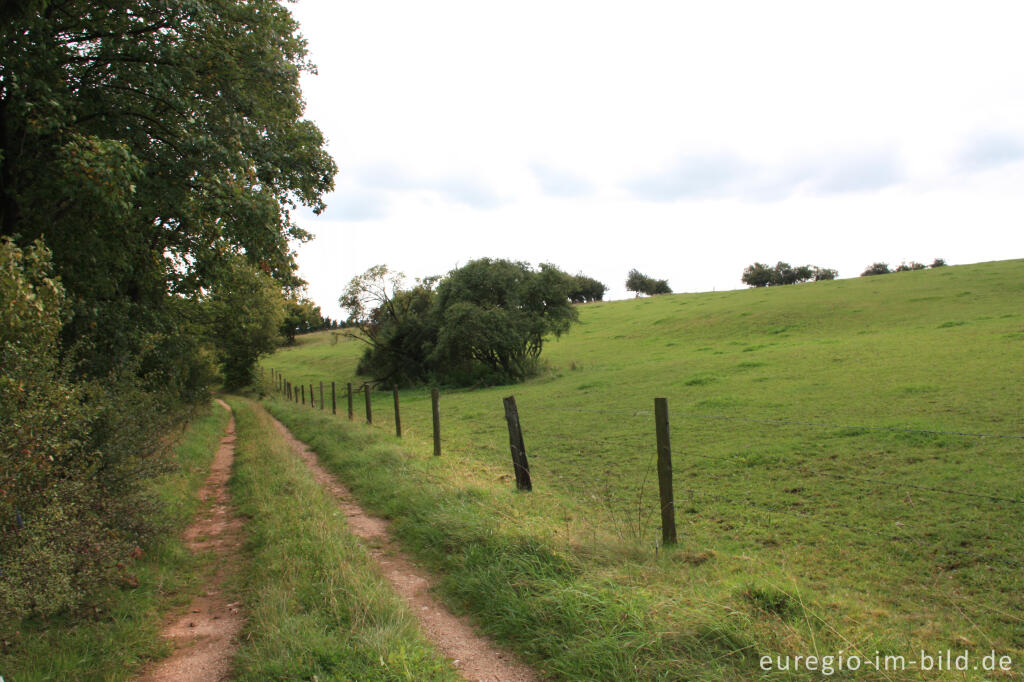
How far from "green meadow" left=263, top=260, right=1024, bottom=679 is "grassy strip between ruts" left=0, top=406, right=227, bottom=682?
2463 mm

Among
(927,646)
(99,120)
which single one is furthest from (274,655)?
(99,120)

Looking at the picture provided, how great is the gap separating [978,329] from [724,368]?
409 inches

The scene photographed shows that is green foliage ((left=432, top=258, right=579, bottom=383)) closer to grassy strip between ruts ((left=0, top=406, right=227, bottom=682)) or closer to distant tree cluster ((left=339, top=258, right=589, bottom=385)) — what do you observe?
distant tree cluster ((left=339, top=258, right=589, bottom=385))

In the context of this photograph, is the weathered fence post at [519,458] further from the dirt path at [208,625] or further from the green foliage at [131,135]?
the green foliage at [131,135]

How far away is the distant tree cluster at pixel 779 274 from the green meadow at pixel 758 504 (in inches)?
2988

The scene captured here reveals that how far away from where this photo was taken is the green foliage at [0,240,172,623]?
13.6ft

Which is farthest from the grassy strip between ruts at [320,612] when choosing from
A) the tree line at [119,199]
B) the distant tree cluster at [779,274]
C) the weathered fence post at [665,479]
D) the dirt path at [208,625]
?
the distant tree cluster at [779,274]

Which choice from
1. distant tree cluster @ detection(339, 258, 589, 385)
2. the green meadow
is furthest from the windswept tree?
the green meadow

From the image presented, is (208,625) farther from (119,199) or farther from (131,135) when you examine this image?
Answer: (131,135)

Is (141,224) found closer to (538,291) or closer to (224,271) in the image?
(224,271)

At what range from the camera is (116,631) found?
4.73 meters

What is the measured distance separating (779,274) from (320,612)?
10168 centimetres

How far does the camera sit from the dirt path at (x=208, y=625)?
4.27m

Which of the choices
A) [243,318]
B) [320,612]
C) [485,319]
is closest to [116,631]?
[320,612]
